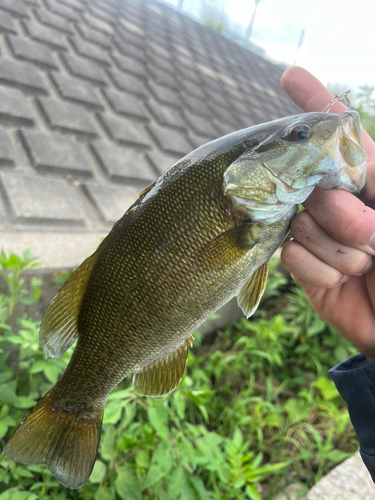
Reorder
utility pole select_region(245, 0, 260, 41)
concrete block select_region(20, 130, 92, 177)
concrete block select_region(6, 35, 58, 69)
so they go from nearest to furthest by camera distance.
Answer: concrete block select_region(20, 130, 92, 177) → concrete block select_region(6, 35, 58, 69) → utility pole select_region(245, 0, 260, 41)

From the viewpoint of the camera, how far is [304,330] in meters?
2.83

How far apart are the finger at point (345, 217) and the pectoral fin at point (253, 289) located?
220mm

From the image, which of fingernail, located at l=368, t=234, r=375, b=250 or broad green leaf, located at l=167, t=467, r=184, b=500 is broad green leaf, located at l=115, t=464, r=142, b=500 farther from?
fingernail, located at l=368, t=234, r=375, b=250

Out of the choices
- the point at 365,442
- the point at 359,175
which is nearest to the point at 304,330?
the point at 365,442

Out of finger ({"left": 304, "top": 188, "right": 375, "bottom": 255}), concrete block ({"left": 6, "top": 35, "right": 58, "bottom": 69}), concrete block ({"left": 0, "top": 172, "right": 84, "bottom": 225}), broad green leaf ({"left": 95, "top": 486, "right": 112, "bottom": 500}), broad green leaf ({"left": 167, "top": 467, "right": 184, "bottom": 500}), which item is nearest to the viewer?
finger ({"left": 304, "top": 188, "right": 375, "bottom": 255})

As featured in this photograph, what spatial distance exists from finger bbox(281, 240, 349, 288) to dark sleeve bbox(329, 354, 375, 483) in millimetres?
335

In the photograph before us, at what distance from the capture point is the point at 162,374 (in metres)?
1.07

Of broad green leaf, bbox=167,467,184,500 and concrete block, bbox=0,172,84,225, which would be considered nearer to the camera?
broad green leaf, bbox=167,467,184,500

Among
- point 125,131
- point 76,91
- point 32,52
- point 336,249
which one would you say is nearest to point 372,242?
point 336,249

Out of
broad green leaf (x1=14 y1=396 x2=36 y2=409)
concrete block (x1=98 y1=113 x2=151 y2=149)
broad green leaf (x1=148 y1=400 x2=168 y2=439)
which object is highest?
concrete block (x1=98 y1=113 x2=151 y2=149)

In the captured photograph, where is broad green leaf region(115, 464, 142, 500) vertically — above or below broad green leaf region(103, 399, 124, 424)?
below

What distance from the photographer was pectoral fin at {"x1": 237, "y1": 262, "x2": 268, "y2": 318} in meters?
1.04

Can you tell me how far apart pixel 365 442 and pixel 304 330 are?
1800 millimetres

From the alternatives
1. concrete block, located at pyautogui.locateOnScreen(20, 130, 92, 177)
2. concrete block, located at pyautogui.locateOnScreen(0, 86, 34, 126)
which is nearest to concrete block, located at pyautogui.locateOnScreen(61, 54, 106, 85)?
concrete block, located at pyautogui.locateOnScreen(0, 86, 34, 126)
